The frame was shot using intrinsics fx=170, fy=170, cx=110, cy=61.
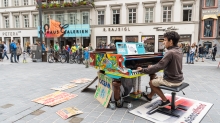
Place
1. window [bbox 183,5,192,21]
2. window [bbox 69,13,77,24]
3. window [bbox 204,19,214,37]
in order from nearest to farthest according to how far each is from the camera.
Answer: window [bbox 204,19,214,37] → window [bbox 183,5,192,21] → window [bbox 69,13,77,24]

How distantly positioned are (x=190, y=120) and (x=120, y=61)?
5.98 ft

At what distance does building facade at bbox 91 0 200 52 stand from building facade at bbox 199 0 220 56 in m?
0.81

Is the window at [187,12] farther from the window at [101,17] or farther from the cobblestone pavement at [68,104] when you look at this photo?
the cobblestone pavement at [68,104]

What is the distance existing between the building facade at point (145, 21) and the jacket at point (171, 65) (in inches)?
688

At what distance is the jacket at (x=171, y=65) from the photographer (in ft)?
11.1

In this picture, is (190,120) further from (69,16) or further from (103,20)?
(69,16)

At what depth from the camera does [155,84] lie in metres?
3.71

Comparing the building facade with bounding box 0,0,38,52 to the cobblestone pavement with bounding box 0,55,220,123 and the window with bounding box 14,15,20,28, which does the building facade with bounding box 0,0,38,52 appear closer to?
the window with bounding box 14,15,20,28

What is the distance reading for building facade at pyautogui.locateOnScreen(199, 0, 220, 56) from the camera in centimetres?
1925

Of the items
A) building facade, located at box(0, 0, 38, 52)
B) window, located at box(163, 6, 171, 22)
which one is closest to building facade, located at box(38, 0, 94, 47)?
building facade, located at box(0, 0, 38, 52)

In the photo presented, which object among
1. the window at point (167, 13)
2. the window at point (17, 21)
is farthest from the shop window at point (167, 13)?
the window at point (17, 21)

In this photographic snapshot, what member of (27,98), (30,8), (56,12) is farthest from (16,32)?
(27,98)

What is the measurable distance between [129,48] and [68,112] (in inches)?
84.0

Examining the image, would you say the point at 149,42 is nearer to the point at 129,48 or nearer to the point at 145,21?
the point at 145,21
